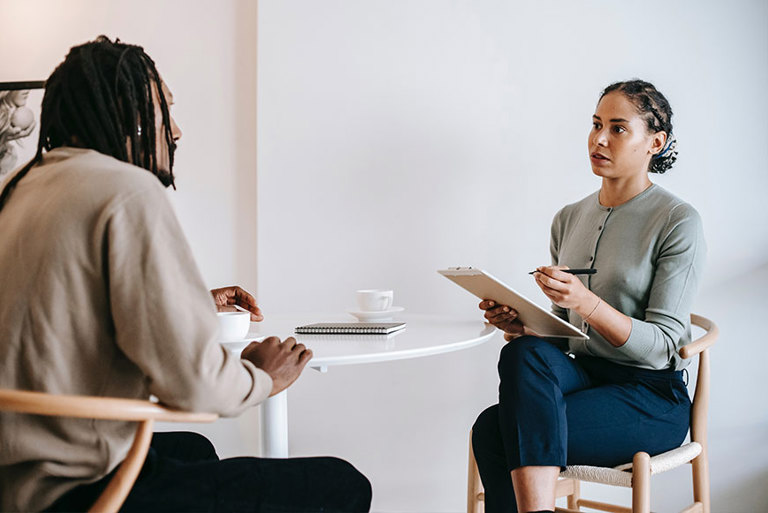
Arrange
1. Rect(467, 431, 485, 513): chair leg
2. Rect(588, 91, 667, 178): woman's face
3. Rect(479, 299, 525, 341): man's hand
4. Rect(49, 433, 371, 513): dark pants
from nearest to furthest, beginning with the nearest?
Rect(49, 433, 371, 513): dark pants
Rect(479, 299, 525, 341): man's hand
Rect(588, 91, 667, 178): woman's face
Rect(467, 431, 485, 513): chair leg

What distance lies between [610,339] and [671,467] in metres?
0.30

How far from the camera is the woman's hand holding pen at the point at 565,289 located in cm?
149

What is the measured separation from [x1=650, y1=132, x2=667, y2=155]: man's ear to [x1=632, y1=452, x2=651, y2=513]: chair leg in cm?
80

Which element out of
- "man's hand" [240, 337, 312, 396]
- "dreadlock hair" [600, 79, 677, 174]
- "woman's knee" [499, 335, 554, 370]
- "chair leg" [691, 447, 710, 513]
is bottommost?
"chair leg" [691, 447, 710, 513]

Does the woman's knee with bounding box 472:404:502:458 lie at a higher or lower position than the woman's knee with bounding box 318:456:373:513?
lower

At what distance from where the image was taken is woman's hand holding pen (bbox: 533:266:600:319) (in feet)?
4.89

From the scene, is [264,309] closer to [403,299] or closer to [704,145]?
[403,299]

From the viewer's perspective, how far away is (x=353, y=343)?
1406mm

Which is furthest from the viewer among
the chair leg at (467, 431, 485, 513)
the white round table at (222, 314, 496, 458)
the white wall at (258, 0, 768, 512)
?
the white wall at (258, 0, 768, 512)

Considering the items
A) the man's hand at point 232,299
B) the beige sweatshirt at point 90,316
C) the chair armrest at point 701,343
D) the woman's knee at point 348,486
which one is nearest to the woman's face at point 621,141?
the chair armrest at point 701,343

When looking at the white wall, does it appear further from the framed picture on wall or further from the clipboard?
the framed picture on wall

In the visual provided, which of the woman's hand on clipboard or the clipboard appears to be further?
the woman's hand on clipboard

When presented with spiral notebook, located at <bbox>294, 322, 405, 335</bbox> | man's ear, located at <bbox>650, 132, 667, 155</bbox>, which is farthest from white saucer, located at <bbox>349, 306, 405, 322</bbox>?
man's ear, located at <bbox>650, 132, 667, 155</bbox>

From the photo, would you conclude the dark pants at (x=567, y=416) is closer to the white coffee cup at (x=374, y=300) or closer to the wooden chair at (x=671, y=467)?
the wooden chair at (x=671, y=467)
